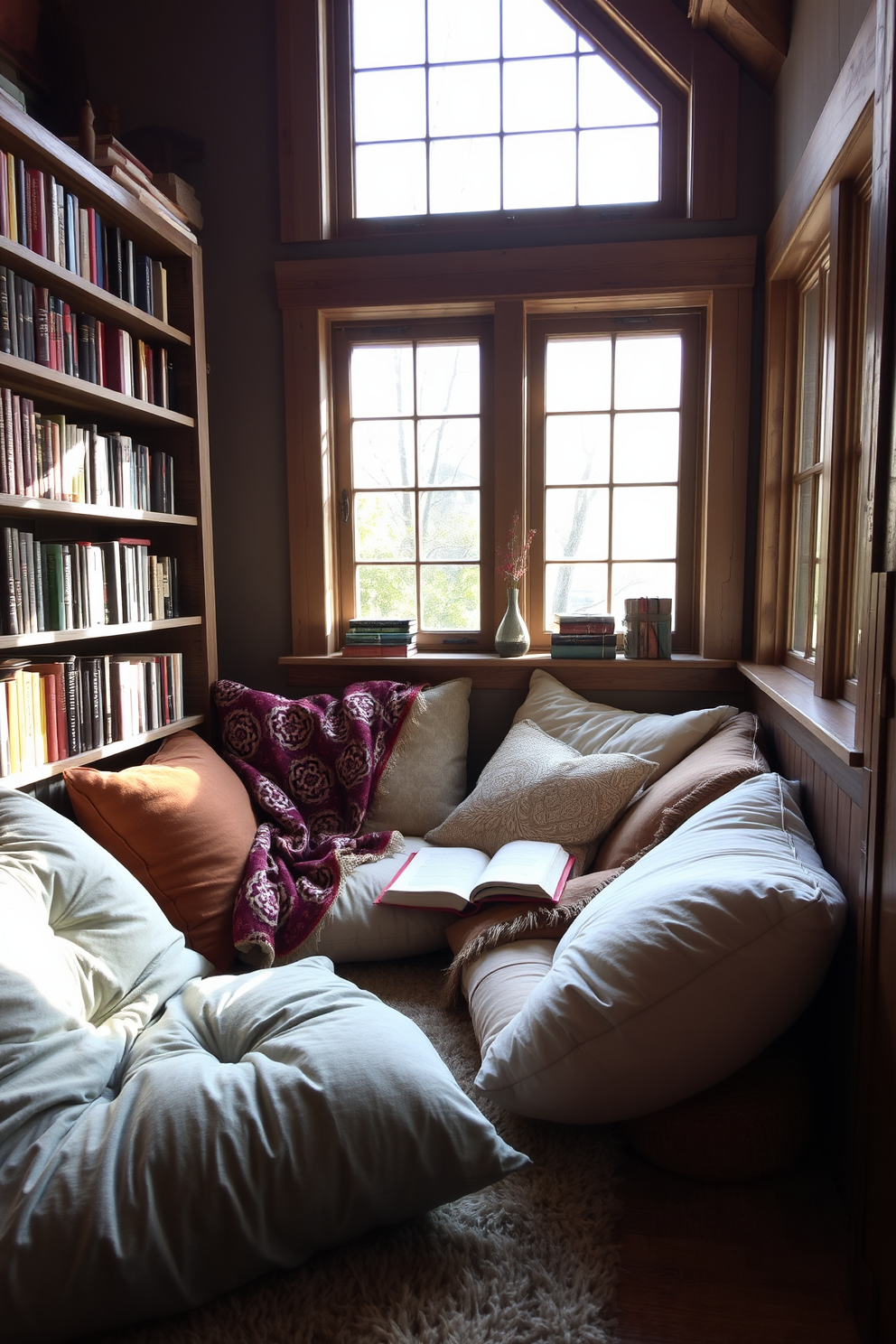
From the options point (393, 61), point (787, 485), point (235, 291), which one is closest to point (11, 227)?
point (235, 291)

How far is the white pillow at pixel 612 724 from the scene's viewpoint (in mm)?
2545

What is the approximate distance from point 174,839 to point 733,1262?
154cm

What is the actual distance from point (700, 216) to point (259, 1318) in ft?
10.2

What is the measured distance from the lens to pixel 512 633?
10.2 ft

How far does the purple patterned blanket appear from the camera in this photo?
8.17 ft

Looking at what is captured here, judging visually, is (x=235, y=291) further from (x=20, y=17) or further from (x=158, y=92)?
(x=20, y=17)

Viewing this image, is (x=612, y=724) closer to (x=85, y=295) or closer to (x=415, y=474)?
(x=415, y=474)

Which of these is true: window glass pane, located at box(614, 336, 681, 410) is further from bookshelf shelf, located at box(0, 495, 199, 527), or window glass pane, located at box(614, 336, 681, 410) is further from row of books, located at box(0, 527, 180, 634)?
row of books, located at box(0, 527, 180, 634)

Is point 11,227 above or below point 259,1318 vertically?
above

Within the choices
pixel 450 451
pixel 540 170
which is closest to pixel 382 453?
pixel 450 451

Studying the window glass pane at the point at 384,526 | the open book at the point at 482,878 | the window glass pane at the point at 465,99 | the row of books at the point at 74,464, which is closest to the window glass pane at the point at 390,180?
the window glass pane at the point at 465,99

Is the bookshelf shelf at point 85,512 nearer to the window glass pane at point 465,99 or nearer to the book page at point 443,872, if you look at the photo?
the book page at point 443,872

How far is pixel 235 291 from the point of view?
125 inches

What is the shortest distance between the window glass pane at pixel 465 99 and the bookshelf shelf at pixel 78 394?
4.64 feet
